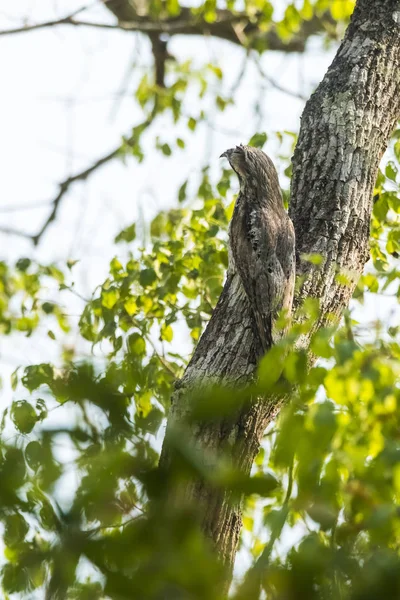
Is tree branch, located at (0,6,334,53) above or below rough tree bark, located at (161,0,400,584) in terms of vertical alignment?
above

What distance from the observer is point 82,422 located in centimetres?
109

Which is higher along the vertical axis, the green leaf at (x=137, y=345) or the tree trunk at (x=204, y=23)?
the tree trunk at (x=204, y=23)

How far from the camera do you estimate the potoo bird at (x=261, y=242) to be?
3311 mm

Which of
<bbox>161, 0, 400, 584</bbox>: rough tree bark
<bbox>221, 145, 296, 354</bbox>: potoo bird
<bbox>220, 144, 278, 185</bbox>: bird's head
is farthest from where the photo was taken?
<bbox>220, 144, 278, 185</bbox>: bird's head

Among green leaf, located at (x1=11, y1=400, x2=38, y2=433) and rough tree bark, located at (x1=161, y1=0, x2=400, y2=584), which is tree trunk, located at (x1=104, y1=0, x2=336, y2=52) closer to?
rough tree bark, located at (x1=161, y1=0, x2=400, y2=584)

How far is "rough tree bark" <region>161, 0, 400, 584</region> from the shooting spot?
2842 mm

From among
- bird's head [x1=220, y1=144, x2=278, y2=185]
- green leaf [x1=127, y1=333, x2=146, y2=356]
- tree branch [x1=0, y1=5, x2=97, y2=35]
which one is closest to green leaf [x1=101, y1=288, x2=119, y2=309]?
green leaf [x1=127, y1=333, x2=146, y2=356]

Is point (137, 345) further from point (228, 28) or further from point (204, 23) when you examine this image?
point (228, 28)

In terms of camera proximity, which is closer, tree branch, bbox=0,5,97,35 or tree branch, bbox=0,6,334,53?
tree branch, bbox=0,5,97,35

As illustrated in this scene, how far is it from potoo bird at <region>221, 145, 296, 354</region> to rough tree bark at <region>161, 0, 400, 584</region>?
0.06 meters

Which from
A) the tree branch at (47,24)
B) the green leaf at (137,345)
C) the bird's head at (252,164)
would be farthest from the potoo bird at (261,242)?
the tree branch at (47,24)

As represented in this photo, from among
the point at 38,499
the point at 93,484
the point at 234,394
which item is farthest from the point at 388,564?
the point at 38,499

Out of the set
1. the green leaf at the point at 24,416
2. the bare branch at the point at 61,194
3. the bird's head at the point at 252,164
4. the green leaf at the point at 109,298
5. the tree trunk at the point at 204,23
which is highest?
the tree trunk at the point at 204,23

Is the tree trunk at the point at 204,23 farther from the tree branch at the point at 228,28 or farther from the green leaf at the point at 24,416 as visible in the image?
the green leaf at the point at 24,416
